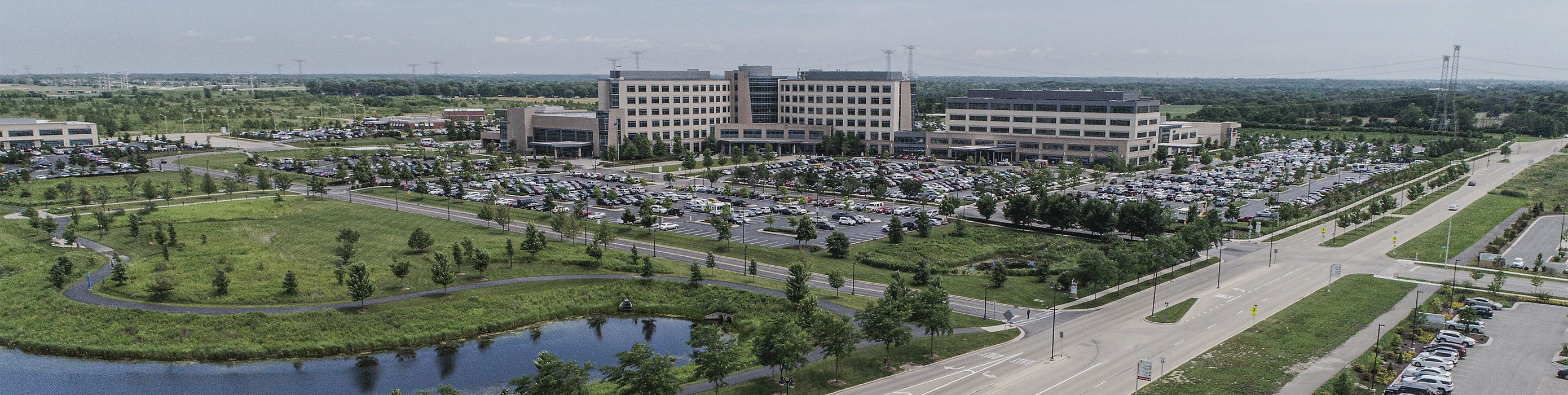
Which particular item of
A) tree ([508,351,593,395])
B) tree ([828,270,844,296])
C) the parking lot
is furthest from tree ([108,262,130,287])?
the parking lot

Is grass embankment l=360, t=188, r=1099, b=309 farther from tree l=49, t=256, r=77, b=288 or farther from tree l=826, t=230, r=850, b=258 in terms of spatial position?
tree l=49, t=256, r=77, b=288

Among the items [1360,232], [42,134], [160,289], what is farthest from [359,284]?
[42,134]

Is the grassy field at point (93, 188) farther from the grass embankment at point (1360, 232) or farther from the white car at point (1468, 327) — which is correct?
the grass embankment at point (1360, 232)

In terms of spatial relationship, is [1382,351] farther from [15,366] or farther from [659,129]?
[659,129]

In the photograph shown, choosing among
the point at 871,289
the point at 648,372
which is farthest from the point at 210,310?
Result: the point at 871,289

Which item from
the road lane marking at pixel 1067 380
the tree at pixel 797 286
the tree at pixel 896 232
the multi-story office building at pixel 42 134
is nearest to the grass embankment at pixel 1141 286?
the road lane marking at pixel 1067 380

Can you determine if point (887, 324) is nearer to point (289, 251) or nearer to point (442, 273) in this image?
point (442, 273)
